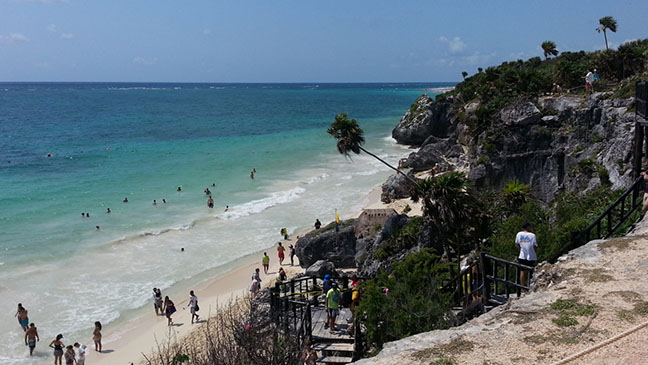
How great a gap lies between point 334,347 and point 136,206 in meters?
31.0

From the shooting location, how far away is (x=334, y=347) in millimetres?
13234

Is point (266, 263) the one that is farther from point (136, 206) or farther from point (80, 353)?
point (136, 206)

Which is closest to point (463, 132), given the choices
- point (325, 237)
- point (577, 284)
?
point (325, 237)

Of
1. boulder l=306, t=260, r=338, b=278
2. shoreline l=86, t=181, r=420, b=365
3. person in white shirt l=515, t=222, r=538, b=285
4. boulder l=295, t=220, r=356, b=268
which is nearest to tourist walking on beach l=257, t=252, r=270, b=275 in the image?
shoreline l=86, t=181, r=420, b=365

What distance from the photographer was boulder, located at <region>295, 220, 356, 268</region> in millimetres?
25391

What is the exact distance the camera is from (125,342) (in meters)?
20.4

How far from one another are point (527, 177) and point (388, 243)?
11.0 metres

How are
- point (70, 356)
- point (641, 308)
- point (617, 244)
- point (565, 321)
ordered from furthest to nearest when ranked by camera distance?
1. point (70, 356)
2. point (617, 244)
3. point (641, 308)
4. point (565, 321)

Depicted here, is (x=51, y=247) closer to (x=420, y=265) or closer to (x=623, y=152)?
(x=420, y=265)

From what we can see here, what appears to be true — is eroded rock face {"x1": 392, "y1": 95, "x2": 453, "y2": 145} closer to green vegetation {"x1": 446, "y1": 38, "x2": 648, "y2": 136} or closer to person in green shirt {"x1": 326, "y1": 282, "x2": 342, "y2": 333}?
green vegetation {"x1": 446, "y1": 38, "x2": 648, "y2": 136}

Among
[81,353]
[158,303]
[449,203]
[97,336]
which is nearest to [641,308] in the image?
[449,203]

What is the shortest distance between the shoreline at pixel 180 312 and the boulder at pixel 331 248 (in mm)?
1039

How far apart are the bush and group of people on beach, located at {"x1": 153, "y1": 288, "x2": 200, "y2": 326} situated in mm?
10988

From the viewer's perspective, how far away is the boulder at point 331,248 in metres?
25.4
